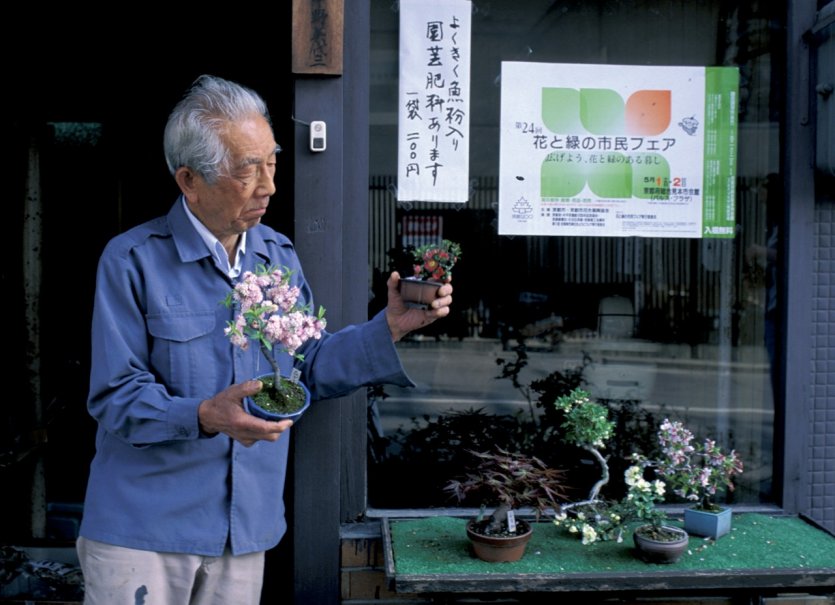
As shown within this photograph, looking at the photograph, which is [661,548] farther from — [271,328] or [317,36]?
[317,36]

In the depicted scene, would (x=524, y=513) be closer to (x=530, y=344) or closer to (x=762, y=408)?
(x=530, y=344)

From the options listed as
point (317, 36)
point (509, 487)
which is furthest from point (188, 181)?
point (509, 487)

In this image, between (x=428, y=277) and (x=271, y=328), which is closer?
(x=271, y=328)

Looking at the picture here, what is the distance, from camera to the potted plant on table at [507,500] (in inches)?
108

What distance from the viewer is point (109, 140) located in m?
4.21

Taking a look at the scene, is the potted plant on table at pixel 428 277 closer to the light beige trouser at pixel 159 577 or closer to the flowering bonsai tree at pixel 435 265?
the flowering bonsai tree at pixel 435 265

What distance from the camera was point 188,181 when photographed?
7.96ft

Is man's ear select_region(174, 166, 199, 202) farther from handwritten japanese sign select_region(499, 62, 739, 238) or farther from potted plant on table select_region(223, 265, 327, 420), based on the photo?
handwritten japanese sign select_region(499, 62, 739, 238)

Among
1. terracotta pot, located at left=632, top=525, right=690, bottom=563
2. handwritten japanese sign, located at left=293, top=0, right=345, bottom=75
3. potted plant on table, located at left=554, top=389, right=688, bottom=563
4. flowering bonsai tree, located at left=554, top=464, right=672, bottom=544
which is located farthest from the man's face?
terracotta pot, located at left=632, top=525, right=690, bottom=563

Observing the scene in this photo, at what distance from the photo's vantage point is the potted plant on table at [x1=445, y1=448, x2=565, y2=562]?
274cm

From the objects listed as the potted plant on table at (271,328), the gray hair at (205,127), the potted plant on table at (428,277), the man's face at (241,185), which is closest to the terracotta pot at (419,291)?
the potted plant on table at (428,277)

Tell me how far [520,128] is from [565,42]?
41 cm

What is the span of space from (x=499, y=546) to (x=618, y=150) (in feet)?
5.47

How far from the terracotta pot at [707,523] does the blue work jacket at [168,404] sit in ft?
5.02
